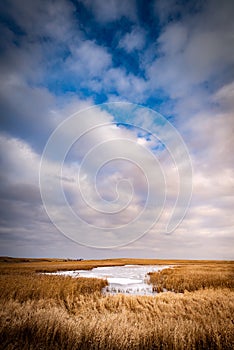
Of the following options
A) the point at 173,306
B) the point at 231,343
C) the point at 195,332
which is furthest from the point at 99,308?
the point at 231,343

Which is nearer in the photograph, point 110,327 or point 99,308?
point 110,327

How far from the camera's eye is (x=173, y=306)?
449 inches

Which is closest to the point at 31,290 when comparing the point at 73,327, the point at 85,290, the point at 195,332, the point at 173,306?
the point at 85,290

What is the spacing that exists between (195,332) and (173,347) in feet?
4.03

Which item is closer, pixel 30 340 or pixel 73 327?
pixel 30 340

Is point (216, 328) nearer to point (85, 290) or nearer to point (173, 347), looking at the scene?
point (173, 347)

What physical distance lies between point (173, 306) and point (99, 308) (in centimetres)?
348

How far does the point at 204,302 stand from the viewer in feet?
39.3

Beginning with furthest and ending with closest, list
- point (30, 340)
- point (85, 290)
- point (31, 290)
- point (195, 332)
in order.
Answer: point (85, 290)
point (31, 290)
point (195, 332)
point (30, 340)

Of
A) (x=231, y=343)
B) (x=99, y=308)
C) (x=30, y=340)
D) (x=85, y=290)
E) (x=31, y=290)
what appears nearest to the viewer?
(x=30, y=340)

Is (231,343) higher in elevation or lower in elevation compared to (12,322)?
lower

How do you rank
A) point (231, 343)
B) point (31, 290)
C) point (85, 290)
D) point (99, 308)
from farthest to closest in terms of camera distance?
point (85, 290) < point (31, 290) < point (99, 308) < point (231, 343)

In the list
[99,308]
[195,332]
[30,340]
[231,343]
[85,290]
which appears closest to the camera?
[30,340]

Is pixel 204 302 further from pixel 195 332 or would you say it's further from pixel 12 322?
pixel 12 322
